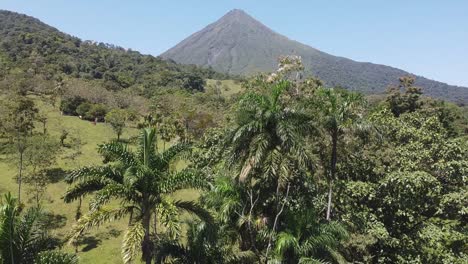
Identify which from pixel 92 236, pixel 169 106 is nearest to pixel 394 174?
pixel 92 236

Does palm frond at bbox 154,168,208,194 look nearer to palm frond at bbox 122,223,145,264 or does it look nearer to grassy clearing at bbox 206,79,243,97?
palm frond at bbox 122,223,145,264

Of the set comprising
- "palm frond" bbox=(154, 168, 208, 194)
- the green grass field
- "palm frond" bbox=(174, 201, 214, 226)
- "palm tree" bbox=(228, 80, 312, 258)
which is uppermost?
"palm tree" bbox=(228, 80, 312, 258)

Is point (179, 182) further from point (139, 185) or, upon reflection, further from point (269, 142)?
point (269, 142)

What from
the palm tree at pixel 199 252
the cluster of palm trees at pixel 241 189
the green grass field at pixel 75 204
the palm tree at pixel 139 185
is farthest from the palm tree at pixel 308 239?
the green grass field at pixel 75 204

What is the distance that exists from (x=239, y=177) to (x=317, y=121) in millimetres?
4726

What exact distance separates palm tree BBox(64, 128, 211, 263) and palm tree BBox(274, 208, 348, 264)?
3749 millimetres

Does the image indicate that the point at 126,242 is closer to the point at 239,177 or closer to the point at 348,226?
the point at 239,177

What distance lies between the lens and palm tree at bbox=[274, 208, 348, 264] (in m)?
15.6

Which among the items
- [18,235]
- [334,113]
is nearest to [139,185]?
[18,235]

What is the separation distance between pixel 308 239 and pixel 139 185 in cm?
706

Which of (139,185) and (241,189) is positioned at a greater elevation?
(139,185)

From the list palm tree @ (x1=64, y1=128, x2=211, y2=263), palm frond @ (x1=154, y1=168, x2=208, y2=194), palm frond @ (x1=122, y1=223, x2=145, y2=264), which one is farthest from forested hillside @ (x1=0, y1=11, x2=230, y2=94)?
palm frond @ (x1=122, y1=223, x2=145, y2=264)

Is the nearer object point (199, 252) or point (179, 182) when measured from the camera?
point (179, 182)

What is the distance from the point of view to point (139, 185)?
13711mm
